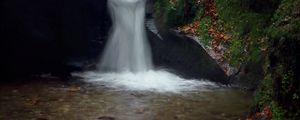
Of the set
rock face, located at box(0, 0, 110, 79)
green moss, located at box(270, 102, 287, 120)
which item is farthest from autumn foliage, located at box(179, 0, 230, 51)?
green moss, located at box(270, 102, 287, 120)

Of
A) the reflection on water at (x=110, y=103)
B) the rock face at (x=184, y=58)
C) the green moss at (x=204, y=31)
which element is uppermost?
the green moss at (x=204, y=31)

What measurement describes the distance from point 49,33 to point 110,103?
4311 millimetres

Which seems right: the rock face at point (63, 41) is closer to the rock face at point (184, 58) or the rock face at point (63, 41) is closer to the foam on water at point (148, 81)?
the rock face at point (184, 58)

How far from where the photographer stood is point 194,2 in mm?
14281

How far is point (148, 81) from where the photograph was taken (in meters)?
13.4

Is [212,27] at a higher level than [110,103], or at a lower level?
higher

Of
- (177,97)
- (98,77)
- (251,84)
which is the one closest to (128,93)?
(177,97)

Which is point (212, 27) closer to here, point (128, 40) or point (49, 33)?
point (128, 40)

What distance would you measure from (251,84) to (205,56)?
1.51 metres

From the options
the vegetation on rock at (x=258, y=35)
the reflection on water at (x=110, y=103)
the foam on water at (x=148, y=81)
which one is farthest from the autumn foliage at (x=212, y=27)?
the reflection on water at (x=110, y=103)

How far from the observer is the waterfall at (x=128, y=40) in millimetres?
14664

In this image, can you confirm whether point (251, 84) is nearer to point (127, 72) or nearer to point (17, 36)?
point (127, 72)

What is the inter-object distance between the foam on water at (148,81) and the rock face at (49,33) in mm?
992

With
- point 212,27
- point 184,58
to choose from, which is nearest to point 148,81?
point 184,58
